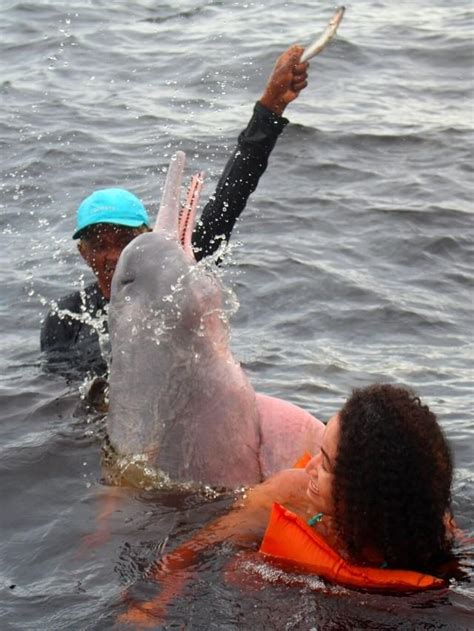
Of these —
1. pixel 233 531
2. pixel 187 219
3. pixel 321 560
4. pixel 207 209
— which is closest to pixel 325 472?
pixel 321 560

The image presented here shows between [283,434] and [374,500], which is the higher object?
[374,500]

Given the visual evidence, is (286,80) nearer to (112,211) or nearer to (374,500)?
(112,211)

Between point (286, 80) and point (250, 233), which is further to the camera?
point (250, 233)

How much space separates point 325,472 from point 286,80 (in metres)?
2.94

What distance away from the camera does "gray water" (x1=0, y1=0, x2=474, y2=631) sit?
550cm

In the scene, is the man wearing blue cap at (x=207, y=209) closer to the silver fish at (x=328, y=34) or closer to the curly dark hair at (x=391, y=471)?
the silver fish at (x=328, y=34)

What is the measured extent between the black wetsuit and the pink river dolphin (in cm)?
135

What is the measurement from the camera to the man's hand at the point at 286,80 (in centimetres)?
702

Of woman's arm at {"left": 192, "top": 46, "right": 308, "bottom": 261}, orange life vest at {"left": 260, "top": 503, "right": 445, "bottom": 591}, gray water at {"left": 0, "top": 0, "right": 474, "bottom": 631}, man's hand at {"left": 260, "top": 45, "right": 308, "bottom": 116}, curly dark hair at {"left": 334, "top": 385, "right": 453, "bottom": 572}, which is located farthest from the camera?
woman's arm at {"left": 192, "top": 46, "right": 308, "bottom": 261}

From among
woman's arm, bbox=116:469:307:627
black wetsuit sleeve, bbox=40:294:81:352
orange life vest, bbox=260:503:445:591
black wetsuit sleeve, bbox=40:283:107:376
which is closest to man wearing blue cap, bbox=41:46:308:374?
black wetsuit sleeve, bbox=40:283:107:376

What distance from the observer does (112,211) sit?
7.58 m

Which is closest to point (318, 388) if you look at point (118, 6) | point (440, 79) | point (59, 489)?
point (59, 489)

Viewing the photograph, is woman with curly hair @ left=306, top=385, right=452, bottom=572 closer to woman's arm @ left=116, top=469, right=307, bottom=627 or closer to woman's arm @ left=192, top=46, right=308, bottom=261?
woman's arm @ left=116, top=469, right=307, bottom=627

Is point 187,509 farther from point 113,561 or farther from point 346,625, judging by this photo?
point 346,625
